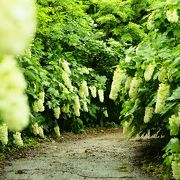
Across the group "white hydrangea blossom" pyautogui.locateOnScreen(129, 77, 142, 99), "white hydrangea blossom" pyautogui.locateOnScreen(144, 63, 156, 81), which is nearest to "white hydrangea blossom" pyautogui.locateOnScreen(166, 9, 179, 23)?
"white hydrangea blossom" pyautogui.locateOnScreen(144, 63, 156, 81)

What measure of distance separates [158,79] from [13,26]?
6273mm

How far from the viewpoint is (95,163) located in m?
8.62

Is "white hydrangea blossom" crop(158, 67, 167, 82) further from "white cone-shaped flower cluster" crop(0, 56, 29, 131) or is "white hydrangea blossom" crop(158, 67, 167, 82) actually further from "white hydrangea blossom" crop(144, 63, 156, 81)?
"white cone-shaped flower cluster" crop(0, 56, 29, 131)

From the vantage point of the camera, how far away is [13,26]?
0.46 m

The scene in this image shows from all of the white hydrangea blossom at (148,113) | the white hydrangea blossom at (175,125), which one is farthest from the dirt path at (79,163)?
the white hydrangea blossom at (175,125)

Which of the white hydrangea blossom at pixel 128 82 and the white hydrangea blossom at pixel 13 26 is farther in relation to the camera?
the white hydrangea blossom at pixel 128 82

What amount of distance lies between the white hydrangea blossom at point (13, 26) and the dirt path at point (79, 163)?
6.82 meters

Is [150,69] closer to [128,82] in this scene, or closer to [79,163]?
[128,82]

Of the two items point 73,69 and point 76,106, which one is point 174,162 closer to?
point 76,106

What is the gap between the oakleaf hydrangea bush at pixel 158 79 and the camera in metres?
5.25

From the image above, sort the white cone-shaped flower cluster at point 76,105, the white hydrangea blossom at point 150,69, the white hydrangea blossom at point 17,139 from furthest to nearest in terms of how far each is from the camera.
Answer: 1. the white cone-shaped flower cluster at point 76,105
2. the white hydrangea blossom at point 17,139
3. the white hydrangea blossom at point 150,69

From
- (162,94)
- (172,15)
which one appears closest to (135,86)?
(162,94)

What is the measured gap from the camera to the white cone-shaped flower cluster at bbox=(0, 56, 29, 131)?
471 millimetres

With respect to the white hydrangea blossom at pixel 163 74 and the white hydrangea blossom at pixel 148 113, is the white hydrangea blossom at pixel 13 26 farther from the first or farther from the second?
the white hydrangea blossom at pixel 148 113
